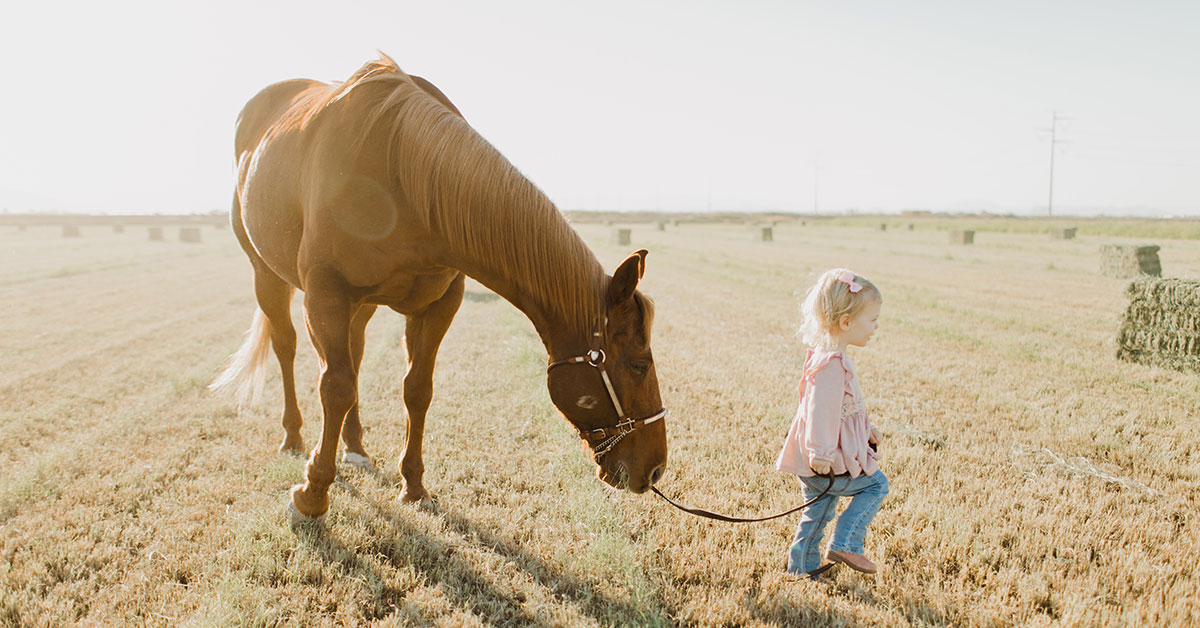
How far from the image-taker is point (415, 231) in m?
3.27

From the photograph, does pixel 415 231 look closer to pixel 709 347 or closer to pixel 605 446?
pixel 605 446

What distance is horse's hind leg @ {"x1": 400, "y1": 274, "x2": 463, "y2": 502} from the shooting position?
3857 mm

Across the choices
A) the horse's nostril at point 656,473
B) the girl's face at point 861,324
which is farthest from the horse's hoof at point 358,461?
the girl's face at point 861,324

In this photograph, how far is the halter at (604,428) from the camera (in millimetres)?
2977

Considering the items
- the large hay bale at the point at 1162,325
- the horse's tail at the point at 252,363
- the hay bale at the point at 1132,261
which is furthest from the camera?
the hay bale at the point at 1132,261

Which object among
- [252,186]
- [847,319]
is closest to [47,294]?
[252,186]

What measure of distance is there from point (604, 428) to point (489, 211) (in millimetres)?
1192

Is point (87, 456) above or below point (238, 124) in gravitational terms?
below

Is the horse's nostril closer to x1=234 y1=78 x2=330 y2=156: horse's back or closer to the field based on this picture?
the field

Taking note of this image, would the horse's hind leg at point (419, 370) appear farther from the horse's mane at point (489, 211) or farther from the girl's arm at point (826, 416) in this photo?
the girl's arm at point (826, 416)

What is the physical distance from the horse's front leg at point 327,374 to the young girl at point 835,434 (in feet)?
7.69

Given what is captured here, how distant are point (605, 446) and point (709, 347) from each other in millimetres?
5493

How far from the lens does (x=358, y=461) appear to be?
4.35 metres

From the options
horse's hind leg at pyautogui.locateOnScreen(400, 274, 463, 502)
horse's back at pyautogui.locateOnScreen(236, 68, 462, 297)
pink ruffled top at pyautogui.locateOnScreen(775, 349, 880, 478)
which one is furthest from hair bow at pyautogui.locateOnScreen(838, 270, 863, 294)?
horse's hind leg at pyautogui.locateOnScreen(400, 274, 463, 502)
